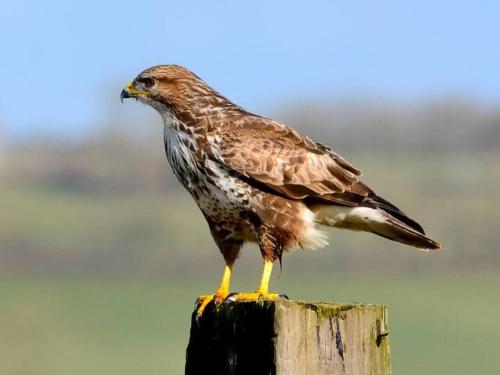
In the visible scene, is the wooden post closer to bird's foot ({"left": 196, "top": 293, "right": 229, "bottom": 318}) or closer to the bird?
bird's foot ({"left": 196, "top": 293, "right": 229, "bottom": 318})

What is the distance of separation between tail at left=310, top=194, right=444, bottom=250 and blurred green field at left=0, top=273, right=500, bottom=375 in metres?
32.6

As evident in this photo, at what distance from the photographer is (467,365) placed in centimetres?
5088

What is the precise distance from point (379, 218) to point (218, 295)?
6.95ft

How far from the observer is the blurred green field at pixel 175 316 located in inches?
1962

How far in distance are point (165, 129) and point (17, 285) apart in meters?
60.4

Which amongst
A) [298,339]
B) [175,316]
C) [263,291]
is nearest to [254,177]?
[263,291]

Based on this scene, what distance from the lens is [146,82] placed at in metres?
10.5

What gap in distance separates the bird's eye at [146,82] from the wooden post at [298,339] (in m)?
3.79

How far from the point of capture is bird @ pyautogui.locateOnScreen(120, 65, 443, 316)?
991 centimetres

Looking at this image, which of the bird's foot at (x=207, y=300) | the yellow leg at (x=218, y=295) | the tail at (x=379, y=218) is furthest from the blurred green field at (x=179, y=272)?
the bird's foot at (x=207, y=300)

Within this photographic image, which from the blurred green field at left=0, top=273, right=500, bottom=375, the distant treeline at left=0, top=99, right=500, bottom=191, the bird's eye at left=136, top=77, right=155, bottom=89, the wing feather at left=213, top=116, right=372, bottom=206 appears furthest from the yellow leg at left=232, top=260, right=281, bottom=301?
the distant treeline at left=0, top=99, right=500, bottom=191

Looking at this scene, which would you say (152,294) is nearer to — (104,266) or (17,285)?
(17,285)

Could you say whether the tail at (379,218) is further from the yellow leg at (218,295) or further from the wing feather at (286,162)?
the yellow leg at (218,295)

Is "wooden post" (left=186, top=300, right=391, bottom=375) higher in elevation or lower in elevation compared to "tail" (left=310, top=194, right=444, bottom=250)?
lower
